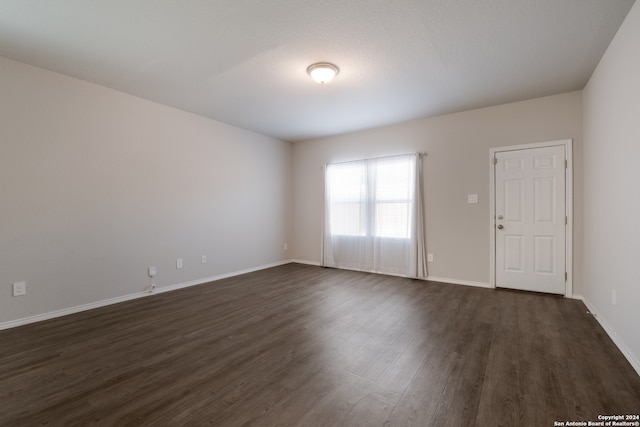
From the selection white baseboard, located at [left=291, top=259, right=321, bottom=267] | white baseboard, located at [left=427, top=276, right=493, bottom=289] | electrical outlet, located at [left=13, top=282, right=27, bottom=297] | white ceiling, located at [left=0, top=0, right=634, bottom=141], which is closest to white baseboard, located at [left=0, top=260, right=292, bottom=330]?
electrical outlet, located at [left=13, top=282, right=27, bottom=297]

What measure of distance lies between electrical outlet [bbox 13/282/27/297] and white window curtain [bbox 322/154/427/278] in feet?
14.0

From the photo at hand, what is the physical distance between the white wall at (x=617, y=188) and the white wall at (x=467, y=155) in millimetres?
399

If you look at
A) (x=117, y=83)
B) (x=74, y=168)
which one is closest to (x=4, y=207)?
(x=74, y=168)

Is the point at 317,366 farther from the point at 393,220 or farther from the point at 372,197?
the point at 372,197

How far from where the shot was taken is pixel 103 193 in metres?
3.40

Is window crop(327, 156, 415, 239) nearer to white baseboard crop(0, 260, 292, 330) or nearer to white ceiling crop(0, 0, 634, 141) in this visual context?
white ceiling crop(0, 0, 634, 141)

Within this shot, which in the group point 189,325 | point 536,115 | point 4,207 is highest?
point 536,115

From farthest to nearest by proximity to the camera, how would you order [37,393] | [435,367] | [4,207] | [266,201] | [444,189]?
[266,201] → [444,189] → [4,207] → [435,367] → [37,393]

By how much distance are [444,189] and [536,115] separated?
151 cm

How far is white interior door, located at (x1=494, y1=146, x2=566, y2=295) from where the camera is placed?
362 centimetres

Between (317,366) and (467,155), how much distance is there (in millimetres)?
3791

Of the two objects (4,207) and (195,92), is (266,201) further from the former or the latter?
(4,207)

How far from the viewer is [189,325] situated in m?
2.79

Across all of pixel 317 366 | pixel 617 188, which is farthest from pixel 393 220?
pixel 317 366
